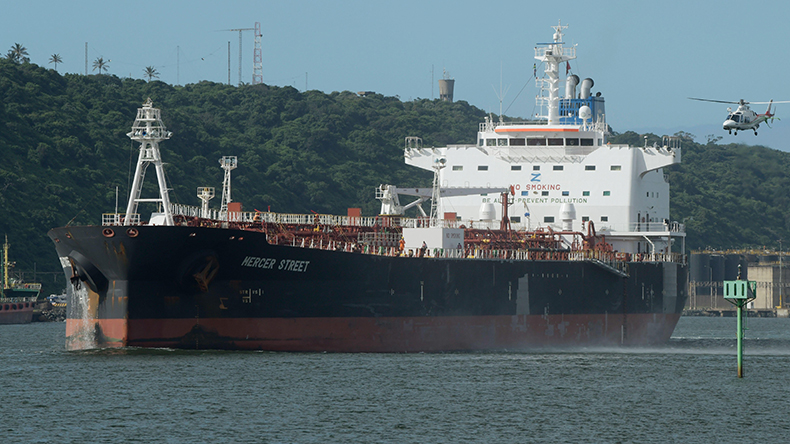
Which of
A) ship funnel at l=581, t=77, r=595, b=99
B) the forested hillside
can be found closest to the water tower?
the forested hillside

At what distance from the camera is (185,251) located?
3900cm

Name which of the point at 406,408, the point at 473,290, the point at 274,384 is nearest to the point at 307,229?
the point at 473,290

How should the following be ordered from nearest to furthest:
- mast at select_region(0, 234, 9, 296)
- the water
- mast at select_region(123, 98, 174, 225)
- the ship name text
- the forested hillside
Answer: the water < the ship name text < mast at select_region(123, 98, 174, 225) < mast at select_region(0, 234, 9, 296) < the forested hillside

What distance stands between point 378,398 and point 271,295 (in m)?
8.17

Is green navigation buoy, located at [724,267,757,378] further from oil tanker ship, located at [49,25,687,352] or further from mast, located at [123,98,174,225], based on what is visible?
mast, located at [123,98,174,225]

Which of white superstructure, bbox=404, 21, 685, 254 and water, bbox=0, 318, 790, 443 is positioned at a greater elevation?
white superstructure, bbox=404, 21, 685, 254

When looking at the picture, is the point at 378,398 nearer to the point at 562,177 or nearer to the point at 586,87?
the point at 562,177

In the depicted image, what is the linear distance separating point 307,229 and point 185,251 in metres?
8.96

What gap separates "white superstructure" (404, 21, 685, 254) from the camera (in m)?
59.2

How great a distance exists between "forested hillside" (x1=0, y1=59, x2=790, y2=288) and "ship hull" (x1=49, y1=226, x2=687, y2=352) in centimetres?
2929

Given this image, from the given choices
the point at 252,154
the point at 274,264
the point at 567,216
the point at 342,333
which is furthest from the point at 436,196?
the point at 252,154

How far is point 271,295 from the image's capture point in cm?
4053

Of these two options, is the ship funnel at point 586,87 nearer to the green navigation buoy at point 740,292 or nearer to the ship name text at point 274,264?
the green navigation buoy at point 740,292

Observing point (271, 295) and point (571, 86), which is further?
point (571, 86)
